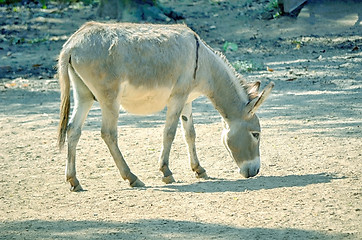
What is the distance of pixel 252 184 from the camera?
6828 millimetres

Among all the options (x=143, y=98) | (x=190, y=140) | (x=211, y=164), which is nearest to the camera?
(x=143, y=98)

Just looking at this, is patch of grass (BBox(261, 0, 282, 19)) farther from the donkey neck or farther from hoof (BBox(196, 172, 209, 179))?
hoof (BBox(196, 172, 209, 179))

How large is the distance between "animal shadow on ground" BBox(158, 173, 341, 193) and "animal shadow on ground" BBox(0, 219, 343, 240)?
1.21 metres

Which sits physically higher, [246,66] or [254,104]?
[254,104]

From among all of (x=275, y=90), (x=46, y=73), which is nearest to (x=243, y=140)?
(x=275, y=90)

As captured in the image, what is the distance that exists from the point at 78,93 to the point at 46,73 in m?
7.22

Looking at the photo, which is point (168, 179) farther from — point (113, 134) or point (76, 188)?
point (76, 188)

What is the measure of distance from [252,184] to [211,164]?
1.27 m

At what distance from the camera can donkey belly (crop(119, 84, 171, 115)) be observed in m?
Result: 6.95

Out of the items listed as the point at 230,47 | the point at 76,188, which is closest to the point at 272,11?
the point at 230,47

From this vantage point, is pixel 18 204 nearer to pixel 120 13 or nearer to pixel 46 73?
pixel 46 73

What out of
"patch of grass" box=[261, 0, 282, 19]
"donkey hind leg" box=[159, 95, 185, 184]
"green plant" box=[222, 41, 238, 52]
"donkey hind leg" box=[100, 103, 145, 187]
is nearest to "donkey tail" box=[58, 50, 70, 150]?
A: "donkey hind leg" box=[100, 103, 145, 187]

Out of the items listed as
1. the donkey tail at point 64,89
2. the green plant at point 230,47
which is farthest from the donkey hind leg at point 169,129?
the green plant at point 230,47

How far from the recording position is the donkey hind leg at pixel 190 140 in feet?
24.9
